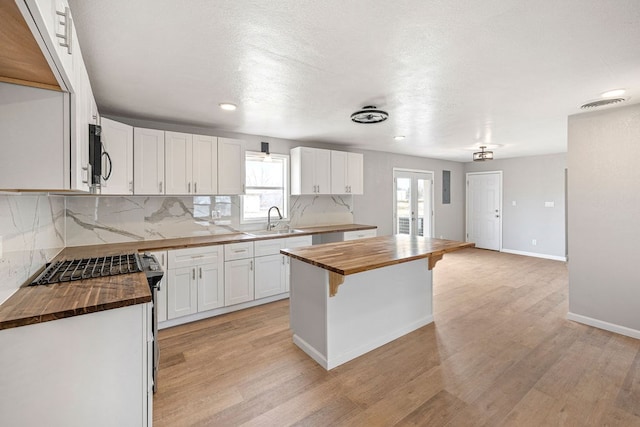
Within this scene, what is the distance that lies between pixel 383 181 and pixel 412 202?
1.16 meters

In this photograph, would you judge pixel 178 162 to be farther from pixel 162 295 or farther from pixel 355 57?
pixel 355 57

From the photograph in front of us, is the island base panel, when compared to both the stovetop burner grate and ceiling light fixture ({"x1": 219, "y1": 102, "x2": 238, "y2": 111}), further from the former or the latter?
ceiling light fixture ({"x1": 219, "y1": 102, "x2": 238, "y2": 111})

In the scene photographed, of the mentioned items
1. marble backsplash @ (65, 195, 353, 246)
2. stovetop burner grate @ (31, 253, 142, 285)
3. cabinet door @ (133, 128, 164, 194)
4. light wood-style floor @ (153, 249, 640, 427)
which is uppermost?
cabinet door @ (133, 128, 164, 194)

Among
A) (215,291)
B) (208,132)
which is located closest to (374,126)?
(208,132)

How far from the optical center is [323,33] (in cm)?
164

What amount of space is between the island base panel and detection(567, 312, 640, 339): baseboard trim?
178 centimetres

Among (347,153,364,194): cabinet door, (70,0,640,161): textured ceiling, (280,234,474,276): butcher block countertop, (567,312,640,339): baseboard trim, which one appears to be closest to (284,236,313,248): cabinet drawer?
(280,234,474,276): butcher block countertop

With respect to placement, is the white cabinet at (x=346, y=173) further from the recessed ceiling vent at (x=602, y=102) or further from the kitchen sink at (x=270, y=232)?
the recessed ceiling vent at (x=602, y=102)

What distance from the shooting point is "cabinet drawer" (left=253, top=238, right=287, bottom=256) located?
12.1ft

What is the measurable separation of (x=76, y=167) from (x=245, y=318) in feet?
8.00

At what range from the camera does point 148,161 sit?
3.17m

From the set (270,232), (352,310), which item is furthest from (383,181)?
(352,310)

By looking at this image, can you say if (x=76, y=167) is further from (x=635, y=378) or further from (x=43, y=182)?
(x=635, y=378)

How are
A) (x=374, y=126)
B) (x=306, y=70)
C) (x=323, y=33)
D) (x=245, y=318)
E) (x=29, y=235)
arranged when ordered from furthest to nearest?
(x=374, y=126), (x=245, y=318), (x=306, y=70), (x=29, y=235), (x=323, y=33)
